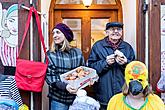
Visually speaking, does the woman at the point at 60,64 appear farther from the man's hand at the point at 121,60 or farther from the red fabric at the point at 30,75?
the man's hand at the point at 121,60

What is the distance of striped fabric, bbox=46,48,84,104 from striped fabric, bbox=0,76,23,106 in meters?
0.33

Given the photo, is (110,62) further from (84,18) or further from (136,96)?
(84,18)

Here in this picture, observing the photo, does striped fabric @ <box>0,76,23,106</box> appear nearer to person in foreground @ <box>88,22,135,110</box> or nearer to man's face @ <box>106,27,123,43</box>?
person in foreground @ <box>88,22,135,110</box>

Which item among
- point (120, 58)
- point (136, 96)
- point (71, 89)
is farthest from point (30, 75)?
point (136, 96)

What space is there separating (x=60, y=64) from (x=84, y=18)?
5.10 ft

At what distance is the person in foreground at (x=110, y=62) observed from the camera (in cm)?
409

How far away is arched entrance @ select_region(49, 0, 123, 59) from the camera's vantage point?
215 inches

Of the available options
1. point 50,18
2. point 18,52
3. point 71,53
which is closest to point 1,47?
point 18,52

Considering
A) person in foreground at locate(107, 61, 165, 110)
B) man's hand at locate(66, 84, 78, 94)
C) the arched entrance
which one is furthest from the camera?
the arched entrance

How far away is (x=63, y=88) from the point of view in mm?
3918

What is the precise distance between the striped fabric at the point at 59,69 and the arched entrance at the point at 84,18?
1351mm

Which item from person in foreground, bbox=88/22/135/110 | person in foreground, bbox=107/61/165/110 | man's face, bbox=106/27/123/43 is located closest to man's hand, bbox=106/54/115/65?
person in foreground, bbox=88/22/135/110

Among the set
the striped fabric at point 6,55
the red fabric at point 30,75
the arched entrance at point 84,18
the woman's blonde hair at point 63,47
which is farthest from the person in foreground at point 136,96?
the arched entrance at point 84,18

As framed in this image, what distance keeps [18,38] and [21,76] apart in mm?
443
